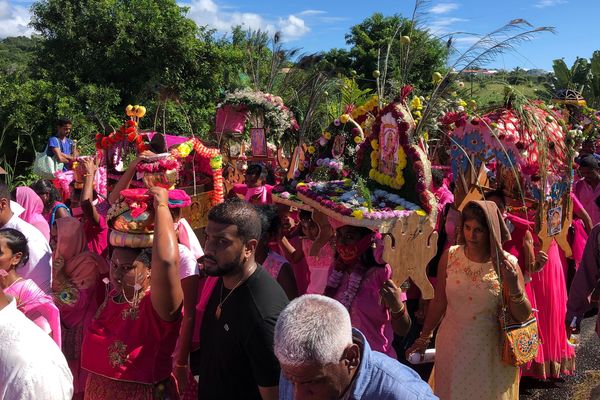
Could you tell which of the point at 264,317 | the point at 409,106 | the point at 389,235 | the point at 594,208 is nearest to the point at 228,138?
the point at 594,208

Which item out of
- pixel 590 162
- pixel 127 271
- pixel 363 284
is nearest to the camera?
pixel 127 271

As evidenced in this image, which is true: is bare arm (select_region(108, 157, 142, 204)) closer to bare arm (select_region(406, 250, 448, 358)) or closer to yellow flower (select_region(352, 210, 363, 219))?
yellow flower (select_region(352, 210, 363, 219))

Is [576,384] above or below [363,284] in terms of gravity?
below

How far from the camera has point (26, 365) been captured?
204 cm

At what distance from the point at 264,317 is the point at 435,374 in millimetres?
1886

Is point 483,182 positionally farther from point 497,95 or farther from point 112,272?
point 112,272

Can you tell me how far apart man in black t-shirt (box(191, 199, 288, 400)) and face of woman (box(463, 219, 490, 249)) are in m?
1.42

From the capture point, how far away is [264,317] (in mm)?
2578

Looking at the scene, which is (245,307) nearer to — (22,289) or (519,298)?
(22,289)

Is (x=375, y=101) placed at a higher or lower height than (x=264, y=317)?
higher

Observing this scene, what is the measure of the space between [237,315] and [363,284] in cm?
106

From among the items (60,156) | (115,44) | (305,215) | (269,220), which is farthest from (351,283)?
(115,44)

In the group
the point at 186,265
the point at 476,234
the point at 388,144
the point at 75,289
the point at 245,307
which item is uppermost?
the point at 388,144

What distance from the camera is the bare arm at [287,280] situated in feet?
12.5
